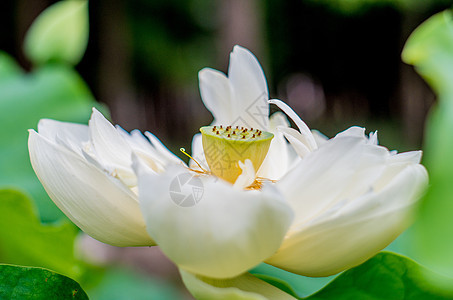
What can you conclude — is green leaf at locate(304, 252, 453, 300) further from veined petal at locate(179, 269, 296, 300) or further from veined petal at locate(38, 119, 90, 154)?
veined petal at locate(38, 119, 90, 154)

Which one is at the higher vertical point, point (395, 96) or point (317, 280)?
point (317, 280)

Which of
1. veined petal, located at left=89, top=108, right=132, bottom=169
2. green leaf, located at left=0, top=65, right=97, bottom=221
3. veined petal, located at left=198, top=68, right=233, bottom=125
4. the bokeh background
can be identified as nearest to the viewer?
veined petal, located at left=89, top=108, right=132, bottom=169

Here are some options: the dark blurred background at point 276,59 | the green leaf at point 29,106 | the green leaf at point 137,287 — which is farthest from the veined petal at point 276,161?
the dark blurred background at point 276,59

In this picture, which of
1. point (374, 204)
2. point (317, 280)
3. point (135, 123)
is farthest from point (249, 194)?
point (135, 123)

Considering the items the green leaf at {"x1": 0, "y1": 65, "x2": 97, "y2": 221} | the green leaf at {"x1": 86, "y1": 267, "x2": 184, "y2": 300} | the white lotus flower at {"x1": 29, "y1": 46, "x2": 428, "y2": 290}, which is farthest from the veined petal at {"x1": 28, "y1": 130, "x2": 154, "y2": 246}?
the green leaf at {"x1": 86, "y1": 267, "x2": 184, "y2": 300}

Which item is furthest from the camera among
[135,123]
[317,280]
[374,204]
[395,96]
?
[395,96]

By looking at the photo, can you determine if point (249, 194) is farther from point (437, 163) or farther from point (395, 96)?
point (395, 96)

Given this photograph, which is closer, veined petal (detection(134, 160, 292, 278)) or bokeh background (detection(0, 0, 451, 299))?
veined petal (detection(134, 160, 292, 278))

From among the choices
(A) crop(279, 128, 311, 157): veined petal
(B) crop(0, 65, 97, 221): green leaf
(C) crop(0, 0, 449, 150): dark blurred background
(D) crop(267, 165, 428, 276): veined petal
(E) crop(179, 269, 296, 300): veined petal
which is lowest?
(C) crop(0, 0, 449, 150): dark blurred background
